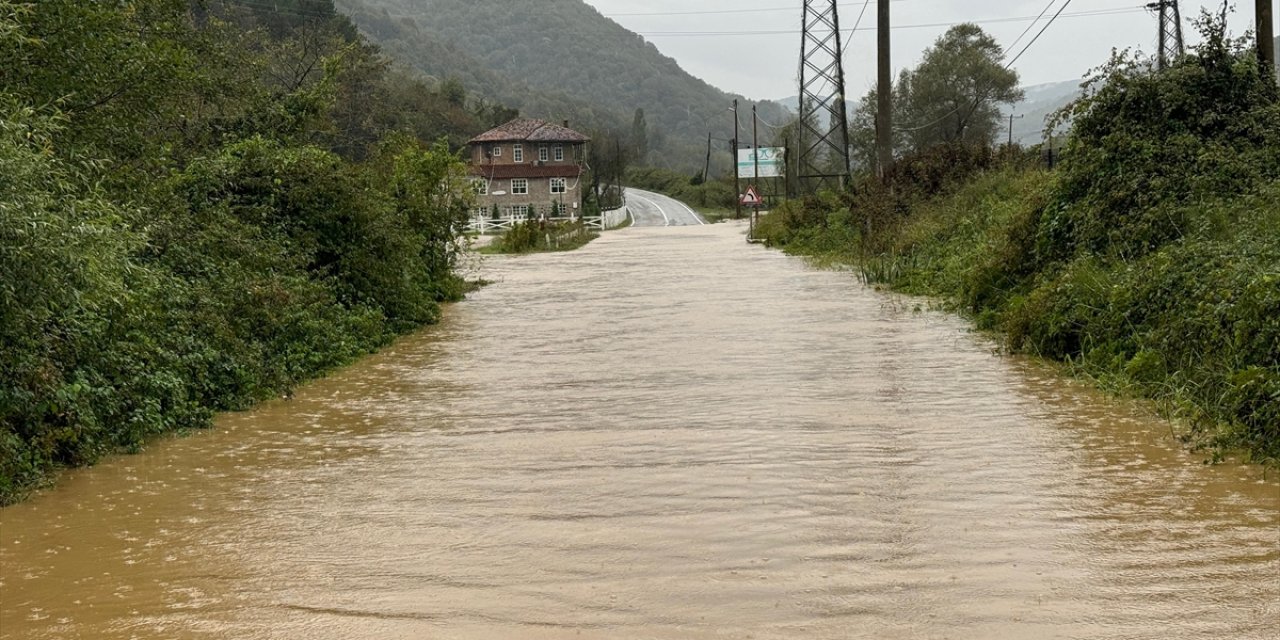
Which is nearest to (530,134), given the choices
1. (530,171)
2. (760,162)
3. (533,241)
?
(530,171)

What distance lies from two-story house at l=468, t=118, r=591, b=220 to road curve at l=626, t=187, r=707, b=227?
600 cm

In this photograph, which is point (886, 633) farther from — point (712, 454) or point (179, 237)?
point (179, 237)

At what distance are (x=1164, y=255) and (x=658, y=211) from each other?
318 ft

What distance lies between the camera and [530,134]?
11594 cm

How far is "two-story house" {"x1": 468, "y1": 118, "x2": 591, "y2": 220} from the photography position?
11388 cm

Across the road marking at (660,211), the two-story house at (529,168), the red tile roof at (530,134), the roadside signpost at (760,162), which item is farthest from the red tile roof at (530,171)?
the roadside signpost at (760,162)

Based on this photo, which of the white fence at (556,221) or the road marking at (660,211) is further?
the road marking at (660,211)

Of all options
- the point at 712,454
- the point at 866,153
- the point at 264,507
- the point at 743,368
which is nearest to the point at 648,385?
the point at 743,368

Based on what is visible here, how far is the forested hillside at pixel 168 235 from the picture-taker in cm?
989

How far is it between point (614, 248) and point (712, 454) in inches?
1705

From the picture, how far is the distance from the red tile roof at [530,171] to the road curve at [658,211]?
6018 millimetres

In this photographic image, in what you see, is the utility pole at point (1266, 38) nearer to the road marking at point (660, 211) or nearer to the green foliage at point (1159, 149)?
the green foliage at point (1159, 149)

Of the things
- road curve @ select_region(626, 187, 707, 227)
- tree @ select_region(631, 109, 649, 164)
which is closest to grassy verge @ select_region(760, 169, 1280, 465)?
road curve @ select_region(626, 187, 707, 227)

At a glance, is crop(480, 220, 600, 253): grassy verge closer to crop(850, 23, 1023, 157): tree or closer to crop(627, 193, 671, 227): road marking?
crop(627, 193, 671, 227): road marking
